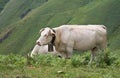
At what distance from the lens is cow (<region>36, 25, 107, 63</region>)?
18359mm

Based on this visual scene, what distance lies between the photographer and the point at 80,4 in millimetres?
199875

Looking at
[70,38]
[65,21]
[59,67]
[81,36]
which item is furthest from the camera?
[65,21]

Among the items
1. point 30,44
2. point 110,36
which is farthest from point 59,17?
point 110,36

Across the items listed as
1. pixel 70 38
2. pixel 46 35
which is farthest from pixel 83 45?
pixel 46 35

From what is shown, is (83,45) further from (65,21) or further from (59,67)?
(65,21)

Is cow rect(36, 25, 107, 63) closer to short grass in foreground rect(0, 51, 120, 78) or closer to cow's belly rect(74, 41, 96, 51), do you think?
cow's belly rect(74, 41, 96, 51)

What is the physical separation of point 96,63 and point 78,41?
6.37 feet

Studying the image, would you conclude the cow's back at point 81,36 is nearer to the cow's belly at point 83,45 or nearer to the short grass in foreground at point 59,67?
the cow's belly at point 83,45

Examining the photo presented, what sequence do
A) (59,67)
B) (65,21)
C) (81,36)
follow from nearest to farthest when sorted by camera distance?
(59,67) < (81,36) < (65,21)

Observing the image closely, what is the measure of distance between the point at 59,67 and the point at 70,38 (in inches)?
139

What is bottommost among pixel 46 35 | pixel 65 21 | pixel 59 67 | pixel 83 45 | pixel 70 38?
pixel 59 67

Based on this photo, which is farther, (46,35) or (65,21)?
(65,21)

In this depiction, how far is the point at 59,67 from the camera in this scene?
15047 mm

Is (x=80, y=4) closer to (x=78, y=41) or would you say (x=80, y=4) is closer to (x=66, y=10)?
(x=66, y=10)
